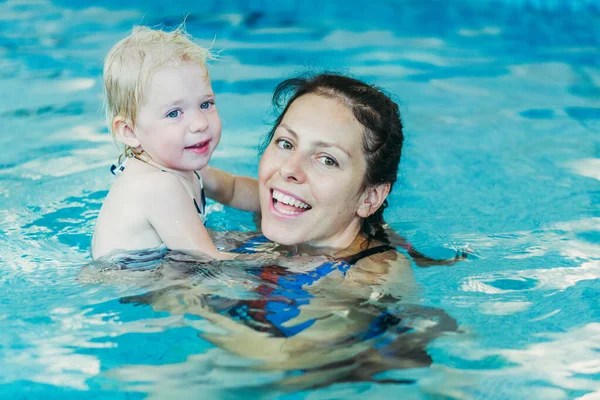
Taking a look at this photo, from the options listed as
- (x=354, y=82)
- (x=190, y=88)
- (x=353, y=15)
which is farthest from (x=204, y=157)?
(x=353, y=15)

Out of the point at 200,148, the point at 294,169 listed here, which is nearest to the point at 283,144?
the point at 294,169

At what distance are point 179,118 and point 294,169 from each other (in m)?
0.54

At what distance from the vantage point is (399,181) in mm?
5305

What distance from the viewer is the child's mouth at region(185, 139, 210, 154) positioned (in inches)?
143

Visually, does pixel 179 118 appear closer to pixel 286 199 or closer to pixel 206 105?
pixel 206 105

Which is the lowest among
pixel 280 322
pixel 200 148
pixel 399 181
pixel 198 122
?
pixel 280 322

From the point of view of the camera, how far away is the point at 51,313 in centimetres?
344

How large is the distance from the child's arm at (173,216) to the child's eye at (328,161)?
601 millimetres

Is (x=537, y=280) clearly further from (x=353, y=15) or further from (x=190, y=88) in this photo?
(x=353, y=15)

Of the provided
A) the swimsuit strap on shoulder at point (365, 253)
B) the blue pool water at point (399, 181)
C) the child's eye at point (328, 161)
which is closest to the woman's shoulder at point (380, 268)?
the swimsuit strap on shoulder at point (365, 253)

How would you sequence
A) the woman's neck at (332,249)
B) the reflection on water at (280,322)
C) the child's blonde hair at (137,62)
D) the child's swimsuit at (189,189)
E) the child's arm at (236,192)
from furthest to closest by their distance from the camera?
1. the child's arm at (236,192)
2. the woman's neck at (332,249)
3. the child's swimsuit at (189,189)
4. the child's blonde hair at (137,62)
5. the reflection on water at (280,322)

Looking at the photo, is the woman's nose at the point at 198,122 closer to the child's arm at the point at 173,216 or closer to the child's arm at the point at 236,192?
the child's arm at the point at 173,216

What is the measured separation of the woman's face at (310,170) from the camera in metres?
3.59

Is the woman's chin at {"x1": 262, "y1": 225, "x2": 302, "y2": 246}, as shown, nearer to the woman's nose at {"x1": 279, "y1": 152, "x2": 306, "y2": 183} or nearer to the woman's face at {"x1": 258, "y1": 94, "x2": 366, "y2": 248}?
the woman's face at {"x1": 258, "y1": 94, "x2": 366, "y2": 248}
